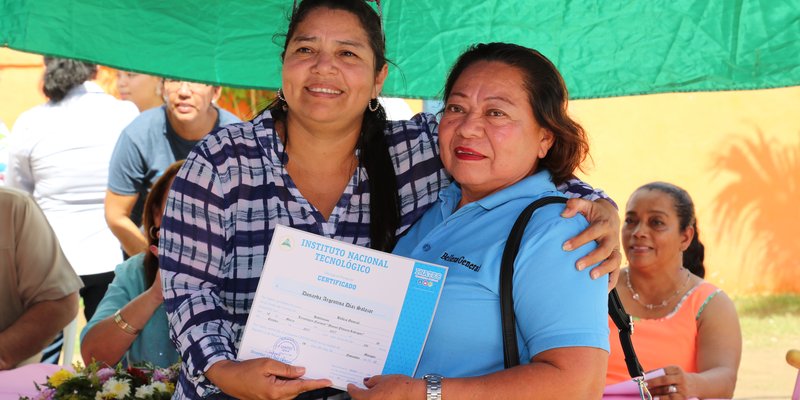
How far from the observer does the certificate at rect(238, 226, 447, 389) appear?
7.41 ft

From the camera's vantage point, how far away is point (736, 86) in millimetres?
3854

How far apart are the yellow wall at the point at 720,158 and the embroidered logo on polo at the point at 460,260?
1021cm

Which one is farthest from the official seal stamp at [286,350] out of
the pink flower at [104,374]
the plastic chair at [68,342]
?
the plastic chair at [68,342]

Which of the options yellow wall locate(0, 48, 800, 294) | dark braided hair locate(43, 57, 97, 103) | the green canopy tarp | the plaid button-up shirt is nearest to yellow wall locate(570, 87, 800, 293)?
yellow wall locate(0, 48, 800, 294)

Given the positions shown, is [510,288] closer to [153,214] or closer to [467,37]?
[467,37]

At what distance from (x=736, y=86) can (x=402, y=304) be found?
2.18m

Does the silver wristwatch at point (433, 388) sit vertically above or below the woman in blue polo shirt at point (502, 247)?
below

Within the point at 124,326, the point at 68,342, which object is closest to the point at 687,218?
the point at 124,326

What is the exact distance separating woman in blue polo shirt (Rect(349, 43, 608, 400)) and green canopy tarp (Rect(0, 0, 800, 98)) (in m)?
1.44

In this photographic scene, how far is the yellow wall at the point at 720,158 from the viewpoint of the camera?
12336mm

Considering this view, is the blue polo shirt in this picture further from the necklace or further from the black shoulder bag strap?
the necklace

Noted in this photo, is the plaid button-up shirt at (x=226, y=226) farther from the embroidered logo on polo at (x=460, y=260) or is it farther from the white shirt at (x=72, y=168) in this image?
the white shirt at (x=72, y=168)

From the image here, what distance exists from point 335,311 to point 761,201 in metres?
11.2

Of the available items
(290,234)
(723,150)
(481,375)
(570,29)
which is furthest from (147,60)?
(723,150)
